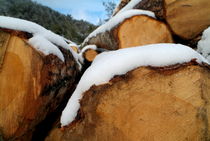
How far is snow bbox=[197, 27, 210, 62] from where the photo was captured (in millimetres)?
1770

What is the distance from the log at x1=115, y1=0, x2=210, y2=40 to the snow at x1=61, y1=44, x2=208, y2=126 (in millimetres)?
845

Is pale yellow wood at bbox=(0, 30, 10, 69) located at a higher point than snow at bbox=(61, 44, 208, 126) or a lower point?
higher

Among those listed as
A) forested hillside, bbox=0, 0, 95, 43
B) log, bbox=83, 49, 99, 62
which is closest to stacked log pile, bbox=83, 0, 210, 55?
log, bbox=83, 49, 99, 62

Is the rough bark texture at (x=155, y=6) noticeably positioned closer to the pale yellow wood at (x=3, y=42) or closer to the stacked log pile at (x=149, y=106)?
the stacked log pile at (x=149, y=106)

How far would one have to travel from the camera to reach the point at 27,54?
41.3 inches

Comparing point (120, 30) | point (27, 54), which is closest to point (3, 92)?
point (27, 54)

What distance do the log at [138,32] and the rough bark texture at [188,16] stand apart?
0.09 m

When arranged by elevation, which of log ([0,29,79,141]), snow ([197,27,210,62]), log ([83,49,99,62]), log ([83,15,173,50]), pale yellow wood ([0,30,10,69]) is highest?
pale yellow wood ([0,30,10,69])

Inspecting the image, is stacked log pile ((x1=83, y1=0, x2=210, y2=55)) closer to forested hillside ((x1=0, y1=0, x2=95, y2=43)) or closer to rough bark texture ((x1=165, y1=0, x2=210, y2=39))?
rough bark texture ((x1=165, y1=0, x2=210, y2=39))

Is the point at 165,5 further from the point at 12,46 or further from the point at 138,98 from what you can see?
the point at 12,46

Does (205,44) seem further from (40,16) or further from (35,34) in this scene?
(40,16)

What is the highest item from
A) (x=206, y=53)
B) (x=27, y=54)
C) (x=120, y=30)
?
(x=27, y=54)

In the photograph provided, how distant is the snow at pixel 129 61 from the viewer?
102cm

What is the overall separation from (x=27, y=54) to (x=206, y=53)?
138cm
